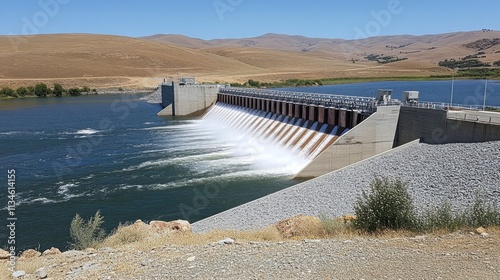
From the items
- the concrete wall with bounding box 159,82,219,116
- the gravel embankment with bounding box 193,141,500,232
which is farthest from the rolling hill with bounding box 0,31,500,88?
the gravel embankment with bounding box 193,141,500,232

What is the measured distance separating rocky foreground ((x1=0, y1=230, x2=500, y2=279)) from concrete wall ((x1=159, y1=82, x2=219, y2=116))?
169 ft

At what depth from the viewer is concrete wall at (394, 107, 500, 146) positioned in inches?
815

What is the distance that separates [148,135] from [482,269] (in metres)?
40.0

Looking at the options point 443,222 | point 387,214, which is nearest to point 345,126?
point 387,214

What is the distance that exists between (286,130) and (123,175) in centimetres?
1418

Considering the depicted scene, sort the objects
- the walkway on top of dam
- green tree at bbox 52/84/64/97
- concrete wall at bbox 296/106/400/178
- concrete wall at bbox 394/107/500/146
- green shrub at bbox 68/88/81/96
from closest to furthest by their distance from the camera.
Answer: concrete wall at bbox 394/107/500/146
concrete wall at bbox 296/106/400/178
the walkway on top of dam
green tree at bbox 52/84/64/97
green shrub at bbox 68/88/81/96

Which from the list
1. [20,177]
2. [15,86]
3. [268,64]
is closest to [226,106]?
[20,177]

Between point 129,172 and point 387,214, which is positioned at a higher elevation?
point 387,214

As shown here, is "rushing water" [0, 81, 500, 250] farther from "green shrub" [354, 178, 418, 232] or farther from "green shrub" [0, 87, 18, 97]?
"green shrub" [0, 87, 18, 97]

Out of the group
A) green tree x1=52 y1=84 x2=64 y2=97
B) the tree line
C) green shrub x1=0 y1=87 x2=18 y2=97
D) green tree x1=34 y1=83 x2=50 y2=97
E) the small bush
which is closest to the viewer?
the small bush

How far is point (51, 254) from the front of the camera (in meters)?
12.5

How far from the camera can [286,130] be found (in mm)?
35594

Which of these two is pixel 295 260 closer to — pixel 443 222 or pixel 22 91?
pixel 443 222

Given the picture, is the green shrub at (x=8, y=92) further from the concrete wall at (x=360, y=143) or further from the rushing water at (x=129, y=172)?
the concrete wall at (x=360, y=143)
